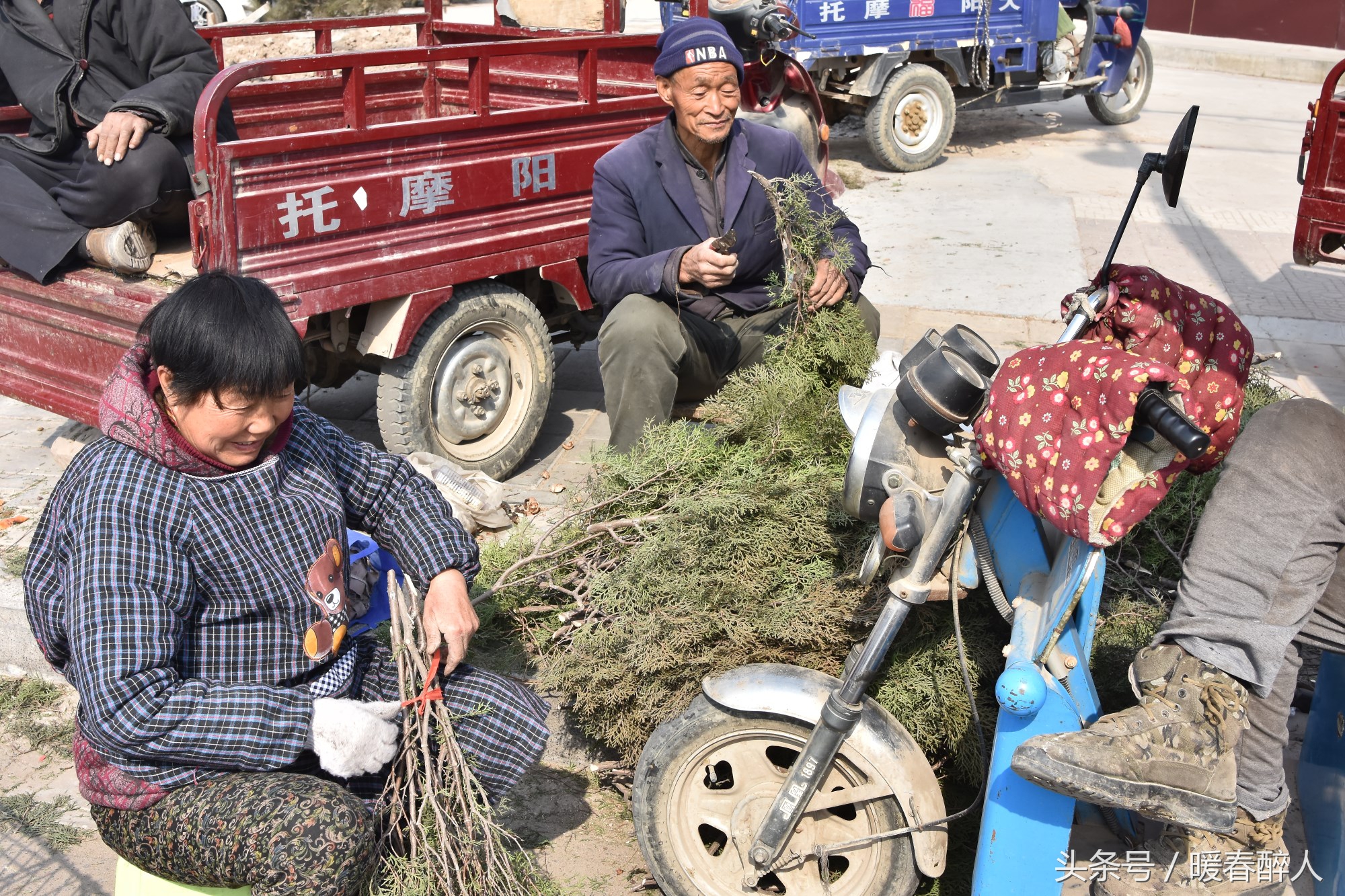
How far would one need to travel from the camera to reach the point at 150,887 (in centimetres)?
208

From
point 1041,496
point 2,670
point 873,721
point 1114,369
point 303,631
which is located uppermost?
point 1114,369

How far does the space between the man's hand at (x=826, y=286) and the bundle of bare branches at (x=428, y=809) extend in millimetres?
1608

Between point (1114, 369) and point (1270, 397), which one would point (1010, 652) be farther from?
point (1270, 397)

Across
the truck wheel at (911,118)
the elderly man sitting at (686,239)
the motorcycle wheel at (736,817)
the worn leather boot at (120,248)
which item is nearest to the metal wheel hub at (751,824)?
the motorcycle wheel at (736,817)

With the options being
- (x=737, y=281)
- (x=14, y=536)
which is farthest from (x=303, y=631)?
(x=14, y=536)

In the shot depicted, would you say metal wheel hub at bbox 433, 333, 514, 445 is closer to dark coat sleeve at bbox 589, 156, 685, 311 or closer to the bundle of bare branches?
dark coat sleeve at bbox 589, 156, 685, 311

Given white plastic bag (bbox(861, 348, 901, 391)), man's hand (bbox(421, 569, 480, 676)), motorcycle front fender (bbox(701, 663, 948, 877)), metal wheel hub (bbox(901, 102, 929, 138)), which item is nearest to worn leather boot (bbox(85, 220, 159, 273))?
Result: man's hand (bbox(421, 569, 480, 676))

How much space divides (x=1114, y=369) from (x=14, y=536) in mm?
3861

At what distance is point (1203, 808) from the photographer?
6.14ft

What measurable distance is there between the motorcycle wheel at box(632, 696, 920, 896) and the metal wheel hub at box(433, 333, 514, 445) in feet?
7.42

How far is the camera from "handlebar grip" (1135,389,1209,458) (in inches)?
66.2

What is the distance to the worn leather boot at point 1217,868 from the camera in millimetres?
2170

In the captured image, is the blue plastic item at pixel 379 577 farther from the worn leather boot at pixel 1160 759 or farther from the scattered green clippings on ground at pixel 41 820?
the worn leather boot at pixel 1160 759

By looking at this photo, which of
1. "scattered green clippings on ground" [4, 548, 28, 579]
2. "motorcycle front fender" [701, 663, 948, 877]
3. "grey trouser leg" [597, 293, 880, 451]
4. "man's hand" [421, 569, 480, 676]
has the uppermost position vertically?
"grey trouser leg" [597, 293, 880, 451]
